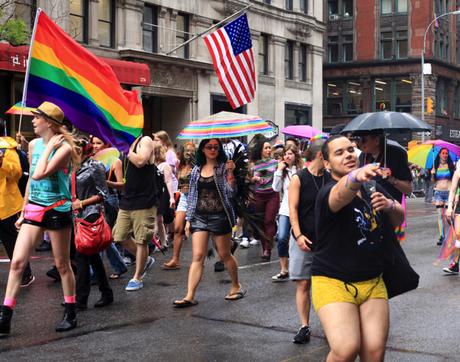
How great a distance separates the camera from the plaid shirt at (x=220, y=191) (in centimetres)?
810

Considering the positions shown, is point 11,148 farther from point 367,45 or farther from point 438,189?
point 367,45

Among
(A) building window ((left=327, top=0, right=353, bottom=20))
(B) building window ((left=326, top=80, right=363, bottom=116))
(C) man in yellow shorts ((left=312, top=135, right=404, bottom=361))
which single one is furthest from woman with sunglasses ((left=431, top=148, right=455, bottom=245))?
(A) building window ((left=327, top=0, right=353, bottom=20))

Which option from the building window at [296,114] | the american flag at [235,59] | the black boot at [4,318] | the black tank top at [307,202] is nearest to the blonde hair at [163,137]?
the american flag at [235,59]

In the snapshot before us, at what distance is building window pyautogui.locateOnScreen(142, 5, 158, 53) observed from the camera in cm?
2822

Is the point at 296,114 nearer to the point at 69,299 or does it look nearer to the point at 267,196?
the point at 267,196

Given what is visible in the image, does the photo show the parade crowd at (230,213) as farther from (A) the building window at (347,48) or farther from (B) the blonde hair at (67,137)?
(A) the building window at (347,48)

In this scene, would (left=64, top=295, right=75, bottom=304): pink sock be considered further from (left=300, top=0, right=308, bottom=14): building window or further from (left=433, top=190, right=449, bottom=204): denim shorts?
(left=300, top=0, right=308, bottom=14): building window

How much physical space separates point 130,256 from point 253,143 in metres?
2.87

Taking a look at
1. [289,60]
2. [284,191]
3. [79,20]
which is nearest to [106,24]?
[79,20]

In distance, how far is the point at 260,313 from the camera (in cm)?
764

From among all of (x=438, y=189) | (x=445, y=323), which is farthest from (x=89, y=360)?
(x=438, y=189)

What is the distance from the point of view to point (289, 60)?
1473 inches

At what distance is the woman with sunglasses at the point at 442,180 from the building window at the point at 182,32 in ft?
54.5

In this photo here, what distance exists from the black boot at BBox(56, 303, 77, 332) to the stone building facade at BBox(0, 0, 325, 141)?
722 inches
